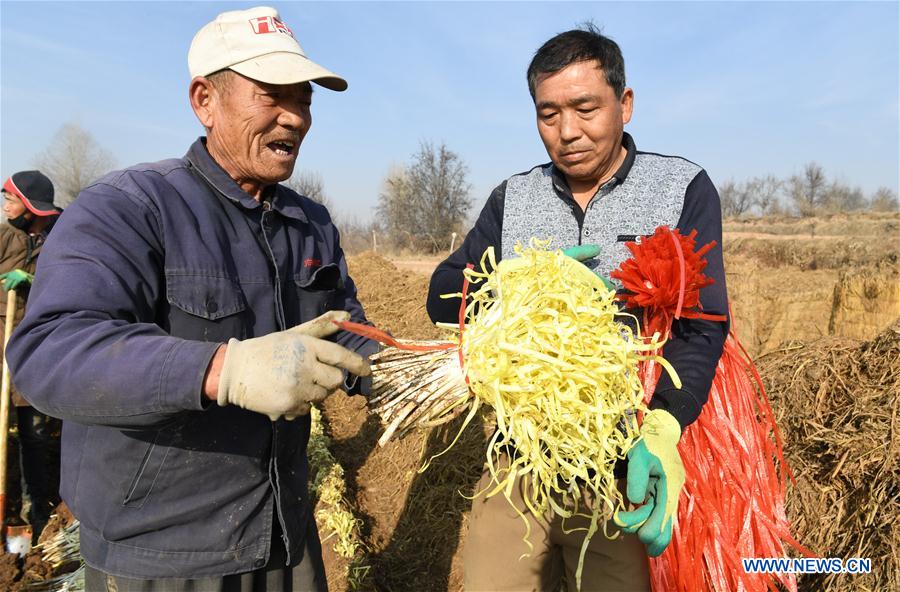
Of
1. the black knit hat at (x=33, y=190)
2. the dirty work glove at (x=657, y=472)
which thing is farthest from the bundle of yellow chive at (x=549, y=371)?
the black knit hat at (x=33, y=190)

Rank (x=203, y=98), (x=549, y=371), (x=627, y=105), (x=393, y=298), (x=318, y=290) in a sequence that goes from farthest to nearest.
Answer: (x=393, y=298) → (x=627, y=105) → (x=318, y=290) → (x=203, y=98) → (x=549, y=371)

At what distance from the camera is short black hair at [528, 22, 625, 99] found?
230 cm

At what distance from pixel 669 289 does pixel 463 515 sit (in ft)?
12.0

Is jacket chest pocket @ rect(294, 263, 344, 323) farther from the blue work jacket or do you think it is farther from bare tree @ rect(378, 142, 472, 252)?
bare tree @ rect(378, 142, 472, 252)

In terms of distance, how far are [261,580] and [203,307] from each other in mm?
1070

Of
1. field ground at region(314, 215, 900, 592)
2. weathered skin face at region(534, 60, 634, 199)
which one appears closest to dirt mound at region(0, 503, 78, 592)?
field ground at region(314, 215, 900, 592)

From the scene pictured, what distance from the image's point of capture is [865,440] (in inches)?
125

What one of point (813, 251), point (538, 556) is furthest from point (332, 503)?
point (813, 251)

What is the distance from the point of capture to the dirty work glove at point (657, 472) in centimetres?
189

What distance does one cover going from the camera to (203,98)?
2.02 metres

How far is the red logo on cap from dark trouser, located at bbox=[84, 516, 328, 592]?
1852 millimetres

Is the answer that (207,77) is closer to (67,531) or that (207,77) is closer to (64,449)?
(64,449)

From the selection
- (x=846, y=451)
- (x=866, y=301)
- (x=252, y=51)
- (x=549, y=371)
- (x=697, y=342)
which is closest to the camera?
(x=549, y=371)

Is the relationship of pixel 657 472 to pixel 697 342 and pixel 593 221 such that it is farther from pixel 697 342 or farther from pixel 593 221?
pixel 593 221
